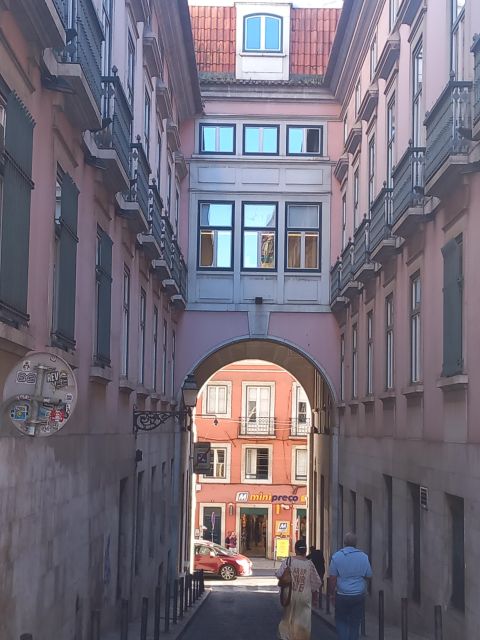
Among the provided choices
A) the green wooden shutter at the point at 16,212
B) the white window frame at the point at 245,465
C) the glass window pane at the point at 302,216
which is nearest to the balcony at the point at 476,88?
the green wooden shutter at the point at 16,212

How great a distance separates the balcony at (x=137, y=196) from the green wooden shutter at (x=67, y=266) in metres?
4.01

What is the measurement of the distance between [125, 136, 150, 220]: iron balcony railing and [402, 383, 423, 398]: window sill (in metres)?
5.03

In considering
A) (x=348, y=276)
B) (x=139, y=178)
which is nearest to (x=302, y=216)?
(x=348, y=276)

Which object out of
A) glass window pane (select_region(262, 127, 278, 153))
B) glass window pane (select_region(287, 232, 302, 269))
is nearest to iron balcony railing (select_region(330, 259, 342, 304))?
glass window pane (select_region(287, 232, 302, 269))

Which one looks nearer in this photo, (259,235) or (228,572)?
(259,235)

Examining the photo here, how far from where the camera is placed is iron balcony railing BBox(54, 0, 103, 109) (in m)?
10.2

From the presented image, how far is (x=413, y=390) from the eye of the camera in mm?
15938

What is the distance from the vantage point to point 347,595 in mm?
12648

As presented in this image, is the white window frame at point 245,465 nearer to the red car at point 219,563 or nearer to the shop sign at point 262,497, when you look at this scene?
the shop sign at point 262,497

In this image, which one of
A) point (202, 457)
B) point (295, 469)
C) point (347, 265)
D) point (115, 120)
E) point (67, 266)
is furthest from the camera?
point (295, 469)

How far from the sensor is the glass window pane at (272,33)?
29453 mm

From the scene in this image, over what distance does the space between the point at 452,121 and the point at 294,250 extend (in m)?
15.4

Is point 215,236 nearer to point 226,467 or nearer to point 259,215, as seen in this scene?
point 259,215

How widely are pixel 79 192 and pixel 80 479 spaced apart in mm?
3315
